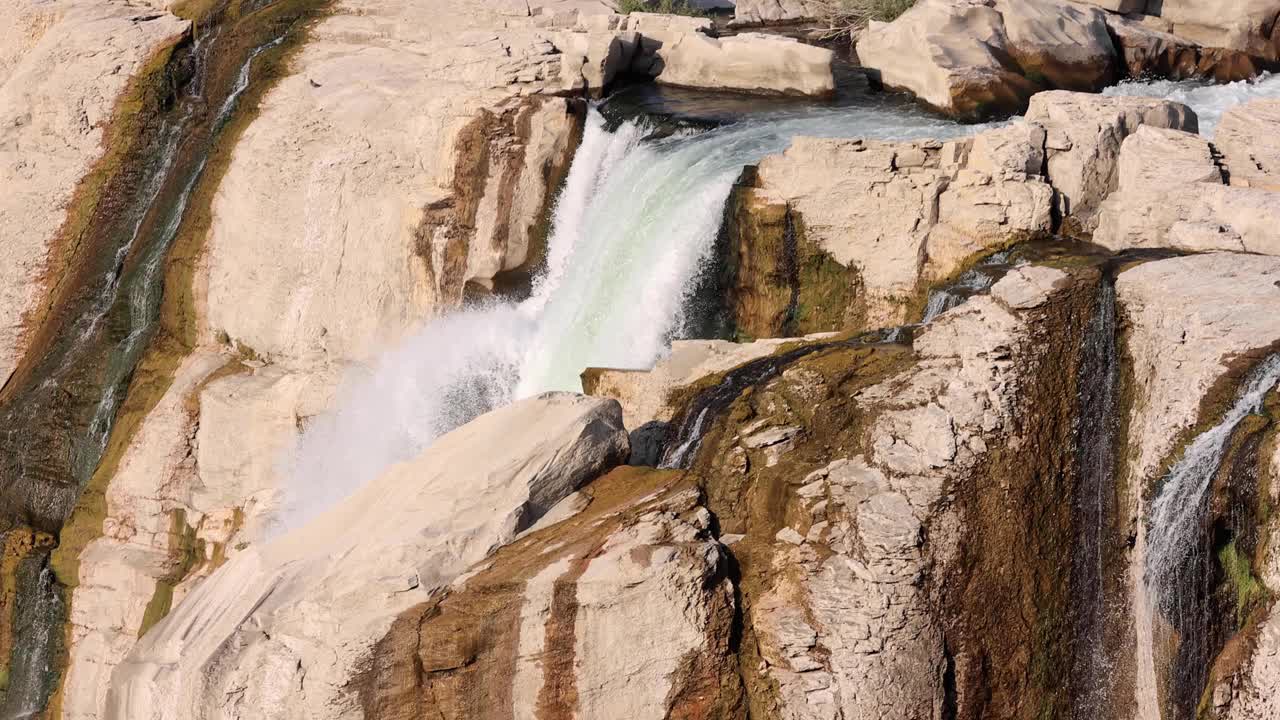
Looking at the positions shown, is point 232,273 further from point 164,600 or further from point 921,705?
point 921,705

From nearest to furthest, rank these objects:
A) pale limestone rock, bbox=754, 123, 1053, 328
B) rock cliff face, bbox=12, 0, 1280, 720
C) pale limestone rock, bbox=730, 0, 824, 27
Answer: rock cliff face, bbox=12, 0, 1280, 720 → pale limestone rock, bbox=754, 123, 1053, 328 → pale limestone rock, bbox=730, 0, 824, 27

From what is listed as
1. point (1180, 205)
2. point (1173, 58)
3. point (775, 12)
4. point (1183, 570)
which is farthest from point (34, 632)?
point (1173, 58)

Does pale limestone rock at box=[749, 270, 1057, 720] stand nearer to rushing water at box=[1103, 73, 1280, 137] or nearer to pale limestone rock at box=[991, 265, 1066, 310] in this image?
pale limestone rock at box=[991, 265, 1066, 310]

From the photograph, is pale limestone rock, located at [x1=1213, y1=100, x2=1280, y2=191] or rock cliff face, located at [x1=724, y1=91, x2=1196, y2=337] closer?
pale limestone rock, located at [x1=1213, y1=100, x2=1280, y2=191]

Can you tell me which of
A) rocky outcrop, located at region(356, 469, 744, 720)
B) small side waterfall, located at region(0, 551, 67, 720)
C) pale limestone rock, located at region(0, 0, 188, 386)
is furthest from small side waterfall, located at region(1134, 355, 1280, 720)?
pale limestone rock, located at region(0, 0, 188, 386)

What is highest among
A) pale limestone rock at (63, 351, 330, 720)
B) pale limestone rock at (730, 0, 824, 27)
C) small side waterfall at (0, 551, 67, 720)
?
pale limestone rock at (730, 0, 824, 27)

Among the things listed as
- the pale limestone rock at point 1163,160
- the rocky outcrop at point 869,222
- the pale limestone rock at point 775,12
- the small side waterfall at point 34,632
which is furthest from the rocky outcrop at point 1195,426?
the pale limestone rock at point 775,12

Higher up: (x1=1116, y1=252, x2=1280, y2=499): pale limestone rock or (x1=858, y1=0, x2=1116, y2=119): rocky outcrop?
(x1=858, y1=0, x2=1116, y2=119): rocky outcrop
